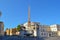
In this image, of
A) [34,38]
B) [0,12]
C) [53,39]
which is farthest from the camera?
[0,12]

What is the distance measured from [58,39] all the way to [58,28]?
36.5 m

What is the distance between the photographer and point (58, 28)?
2670 inches

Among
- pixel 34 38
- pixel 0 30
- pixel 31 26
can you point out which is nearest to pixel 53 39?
pixel 34 38

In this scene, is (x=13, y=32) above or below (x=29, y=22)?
below

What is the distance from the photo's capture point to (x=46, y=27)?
214 feet

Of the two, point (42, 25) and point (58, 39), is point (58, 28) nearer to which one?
point (42, 25)

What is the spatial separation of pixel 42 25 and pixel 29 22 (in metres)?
6.01

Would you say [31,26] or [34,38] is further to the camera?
[31,26]

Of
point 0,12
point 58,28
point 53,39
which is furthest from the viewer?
point 58,28

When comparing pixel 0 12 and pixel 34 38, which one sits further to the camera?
pixel 0 12

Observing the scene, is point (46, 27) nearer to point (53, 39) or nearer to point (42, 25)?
point (42, 25)

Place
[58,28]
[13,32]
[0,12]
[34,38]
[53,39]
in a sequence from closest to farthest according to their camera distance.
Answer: [34,38] < [53,39] < [0,12] < [13,32] < [58,28]

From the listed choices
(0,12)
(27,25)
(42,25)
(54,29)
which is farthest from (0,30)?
(54,29)

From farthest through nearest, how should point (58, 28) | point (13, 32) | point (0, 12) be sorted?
1. point (58, 28)
2. point (13, 32)
3. point (0, 12)
